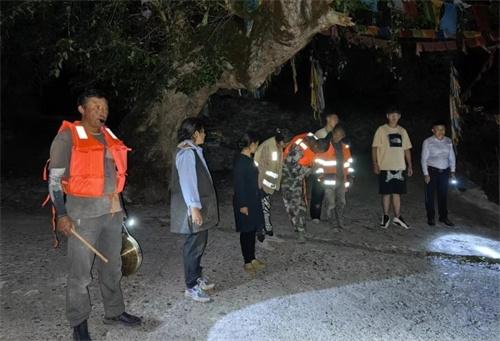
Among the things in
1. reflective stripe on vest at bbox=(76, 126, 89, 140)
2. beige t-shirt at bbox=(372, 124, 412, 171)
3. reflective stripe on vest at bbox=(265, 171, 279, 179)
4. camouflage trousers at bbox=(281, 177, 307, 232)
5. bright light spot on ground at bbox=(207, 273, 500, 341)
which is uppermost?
reflective stripe on vest at bbox=(76, 126, 89, 140)

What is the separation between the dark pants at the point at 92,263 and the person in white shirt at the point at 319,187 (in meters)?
3.84

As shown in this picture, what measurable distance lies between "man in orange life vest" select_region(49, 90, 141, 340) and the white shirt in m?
5.36

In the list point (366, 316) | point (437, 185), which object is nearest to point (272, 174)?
point (366, 316)

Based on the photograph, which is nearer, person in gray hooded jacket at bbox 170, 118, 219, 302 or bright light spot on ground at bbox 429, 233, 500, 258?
person in gray hooded jacket at bbox 170, 118, 219, 302

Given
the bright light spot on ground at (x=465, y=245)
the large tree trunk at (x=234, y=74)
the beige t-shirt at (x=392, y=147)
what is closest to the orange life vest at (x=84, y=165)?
the large tree trunk at (x=234, y=74)

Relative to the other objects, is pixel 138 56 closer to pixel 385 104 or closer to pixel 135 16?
pixel 135 16

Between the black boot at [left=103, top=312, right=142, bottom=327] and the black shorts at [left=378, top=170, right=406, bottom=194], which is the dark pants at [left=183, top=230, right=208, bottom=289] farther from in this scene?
the black shorts at [left=378, top=170, right=406, bottom=194]

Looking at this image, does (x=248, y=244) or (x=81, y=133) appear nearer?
(x=81, y=133)

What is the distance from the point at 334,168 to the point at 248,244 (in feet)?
7.22

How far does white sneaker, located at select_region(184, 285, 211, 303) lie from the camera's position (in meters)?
4.39

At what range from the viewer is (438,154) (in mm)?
7375

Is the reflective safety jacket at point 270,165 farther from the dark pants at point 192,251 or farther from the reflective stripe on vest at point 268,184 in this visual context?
the dark pants at point 192,251

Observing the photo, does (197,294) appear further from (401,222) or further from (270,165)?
(401,222)

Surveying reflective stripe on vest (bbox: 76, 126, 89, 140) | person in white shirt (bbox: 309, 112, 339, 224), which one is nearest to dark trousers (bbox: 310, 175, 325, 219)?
person in white shirt (bbox: 309, 112, 339, 224)
